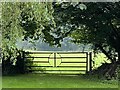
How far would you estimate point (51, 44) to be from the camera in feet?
43.4

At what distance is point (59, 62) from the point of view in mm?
14609

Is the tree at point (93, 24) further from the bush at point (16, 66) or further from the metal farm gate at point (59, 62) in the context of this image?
the bush at point (16, 66)

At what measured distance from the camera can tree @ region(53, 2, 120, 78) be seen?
11.6m

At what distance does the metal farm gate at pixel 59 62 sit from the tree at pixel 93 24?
1.20 meters

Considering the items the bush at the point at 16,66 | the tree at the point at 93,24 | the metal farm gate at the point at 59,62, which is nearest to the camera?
the tree at the point at 93,24

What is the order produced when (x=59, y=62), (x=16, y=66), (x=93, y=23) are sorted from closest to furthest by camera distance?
(x=93, y=23) → (x=16, y=66) → (x=59, y=62)

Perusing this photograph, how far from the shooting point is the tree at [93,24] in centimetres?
1157

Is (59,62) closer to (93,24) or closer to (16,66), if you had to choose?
(16,66)

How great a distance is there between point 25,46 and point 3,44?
8.82 m

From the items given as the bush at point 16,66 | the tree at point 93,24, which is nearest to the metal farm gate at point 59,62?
the bush at point 16,66

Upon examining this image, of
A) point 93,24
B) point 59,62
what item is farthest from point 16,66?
point 93,24

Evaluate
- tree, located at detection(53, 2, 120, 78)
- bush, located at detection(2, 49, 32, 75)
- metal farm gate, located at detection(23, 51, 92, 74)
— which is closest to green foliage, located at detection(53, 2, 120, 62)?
tree, located at detection(53, 2, 120, 78)

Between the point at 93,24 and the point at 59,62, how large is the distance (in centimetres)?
330

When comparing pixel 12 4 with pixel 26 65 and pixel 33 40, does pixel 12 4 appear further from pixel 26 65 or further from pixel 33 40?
pixel 26 65
